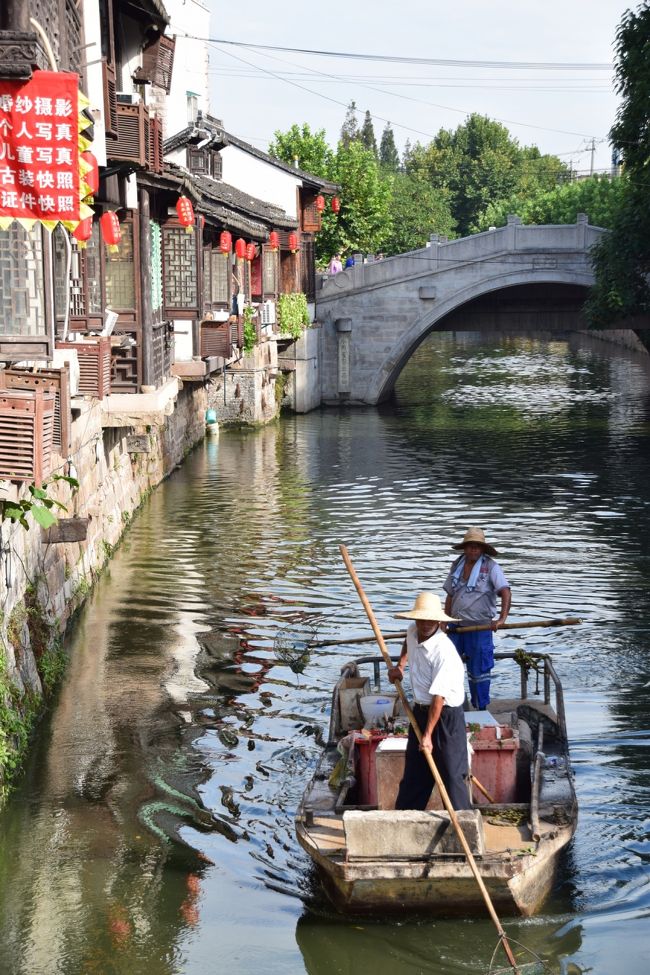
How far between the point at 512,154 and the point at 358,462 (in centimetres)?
6262

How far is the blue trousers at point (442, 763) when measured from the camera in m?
9.26

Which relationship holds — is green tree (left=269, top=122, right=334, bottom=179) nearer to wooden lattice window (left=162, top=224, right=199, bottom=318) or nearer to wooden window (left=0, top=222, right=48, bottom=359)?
wooden lattice window (left=162, top=224, right=199, bottom=318)

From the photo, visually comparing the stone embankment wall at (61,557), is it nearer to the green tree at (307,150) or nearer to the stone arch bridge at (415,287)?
the stone arch bridge at (415,287)

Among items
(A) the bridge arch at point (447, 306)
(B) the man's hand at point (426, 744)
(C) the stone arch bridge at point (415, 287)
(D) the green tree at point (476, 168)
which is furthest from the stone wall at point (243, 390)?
(D) the green tree at point (476, 168)

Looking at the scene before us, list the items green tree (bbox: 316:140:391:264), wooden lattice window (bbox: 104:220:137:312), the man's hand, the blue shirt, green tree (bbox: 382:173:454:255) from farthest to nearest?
1. green tree (bbox: 382:173:454:255)
2. green tree (bbox: 316:140:391:264)
3. wooden lattice window (bbox: 104:220:137:312)
4. the blue shirt
5. the man's hand

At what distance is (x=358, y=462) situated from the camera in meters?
31.5

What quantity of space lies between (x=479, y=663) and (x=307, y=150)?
47.3 metres

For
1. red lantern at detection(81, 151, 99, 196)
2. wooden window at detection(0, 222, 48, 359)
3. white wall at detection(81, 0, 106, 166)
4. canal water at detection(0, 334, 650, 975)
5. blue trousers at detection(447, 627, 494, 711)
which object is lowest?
canal water at detection(0, 334, 650, 975)

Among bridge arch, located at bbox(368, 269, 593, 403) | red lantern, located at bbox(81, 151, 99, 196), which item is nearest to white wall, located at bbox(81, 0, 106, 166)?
Result: red lantern, located at bbox(81, 151, 99, 196)

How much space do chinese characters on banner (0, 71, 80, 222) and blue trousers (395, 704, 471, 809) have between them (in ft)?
19.1

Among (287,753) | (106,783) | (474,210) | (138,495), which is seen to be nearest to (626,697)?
(287,753)

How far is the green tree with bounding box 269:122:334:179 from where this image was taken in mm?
56500

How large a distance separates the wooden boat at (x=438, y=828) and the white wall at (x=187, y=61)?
1140 inches

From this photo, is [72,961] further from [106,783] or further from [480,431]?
[480,431]
